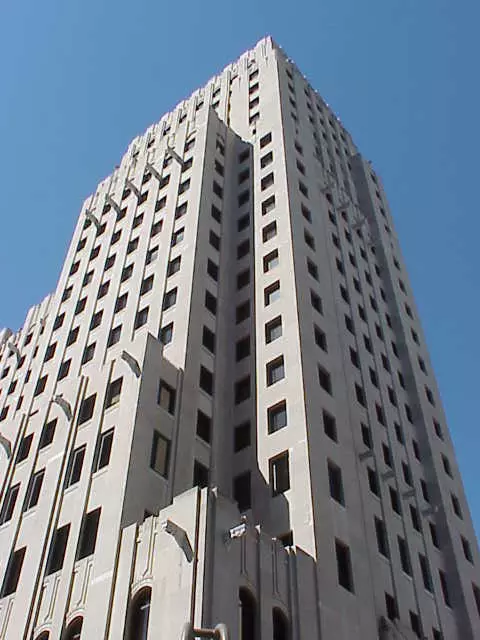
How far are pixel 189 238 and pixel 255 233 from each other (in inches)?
163

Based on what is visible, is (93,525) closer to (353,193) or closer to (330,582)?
(330,582)

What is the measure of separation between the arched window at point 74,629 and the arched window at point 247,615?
5717 millimetres

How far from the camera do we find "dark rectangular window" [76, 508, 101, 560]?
1118 inches

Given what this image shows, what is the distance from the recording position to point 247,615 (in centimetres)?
2486

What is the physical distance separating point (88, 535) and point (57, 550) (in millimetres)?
1752

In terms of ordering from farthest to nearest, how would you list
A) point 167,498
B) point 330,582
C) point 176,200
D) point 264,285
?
point 176,200, point 264,285, point 167,498, point 330,582

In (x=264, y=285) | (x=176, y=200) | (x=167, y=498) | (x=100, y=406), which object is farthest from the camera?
(x=176, y=200)

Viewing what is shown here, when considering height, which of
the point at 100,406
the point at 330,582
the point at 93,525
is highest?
the point at 100,406

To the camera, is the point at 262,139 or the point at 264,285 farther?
the point at 262,139

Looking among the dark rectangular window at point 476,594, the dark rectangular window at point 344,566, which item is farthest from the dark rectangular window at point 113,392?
the dark rectangular window at point 476,594

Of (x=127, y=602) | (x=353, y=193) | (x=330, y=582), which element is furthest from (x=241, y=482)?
(x=353, y=193)

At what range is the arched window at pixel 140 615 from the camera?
78.5ft

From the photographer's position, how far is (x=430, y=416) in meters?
46.1

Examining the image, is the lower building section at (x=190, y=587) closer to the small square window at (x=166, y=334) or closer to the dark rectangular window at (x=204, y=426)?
the dark rectangular window at (x=204, y=426)
